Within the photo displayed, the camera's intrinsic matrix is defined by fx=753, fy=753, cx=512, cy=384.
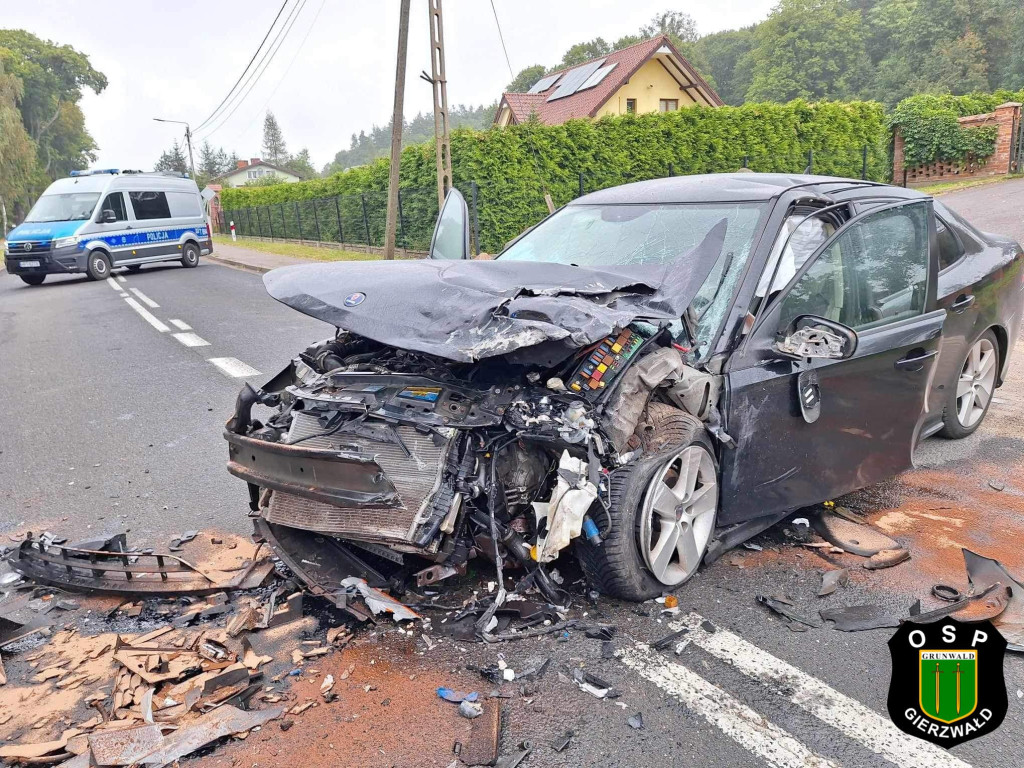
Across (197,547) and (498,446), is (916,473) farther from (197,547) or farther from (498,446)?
(197,547)

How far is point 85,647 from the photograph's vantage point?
2.89m

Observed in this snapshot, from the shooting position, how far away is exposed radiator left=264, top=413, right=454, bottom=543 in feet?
9.30

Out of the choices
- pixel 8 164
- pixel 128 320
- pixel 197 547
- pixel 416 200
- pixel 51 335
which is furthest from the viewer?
pixel 8 164

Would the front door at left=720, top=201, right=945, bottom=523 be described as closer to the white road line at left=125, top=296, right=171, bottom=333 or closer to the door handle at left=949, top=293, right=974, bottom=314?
the door handle at left=949, top=293, right=974, bottom=314

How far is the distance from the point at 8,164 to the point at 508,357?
56.2 m

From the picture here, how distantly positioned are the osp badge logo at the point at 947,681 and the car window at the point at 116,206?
20297mm

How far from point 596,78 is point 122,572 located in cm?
3908

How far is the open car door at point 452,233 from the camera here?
483 cm

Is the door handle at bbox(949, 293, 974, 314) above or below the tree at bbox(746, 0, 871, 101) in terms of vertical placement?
below

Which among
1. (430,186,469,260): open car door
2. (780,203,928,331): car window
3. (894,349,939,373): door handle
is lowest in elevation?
(894,349,939,373): door handle

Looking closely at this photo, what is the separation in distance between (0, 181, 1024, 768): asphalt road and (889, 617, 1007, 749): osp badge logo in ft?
0.16

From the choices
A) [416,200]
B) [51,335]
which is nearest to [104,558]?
[51,335]

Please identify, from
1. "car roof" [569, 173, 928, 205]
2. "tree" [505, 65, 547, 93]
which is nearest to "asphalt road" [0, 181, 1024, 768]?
"car roof" [569, 173, 928, 205]

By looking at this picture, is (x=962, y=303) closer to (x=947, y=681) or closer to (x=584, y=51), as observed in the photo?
(x=947, y=681)
